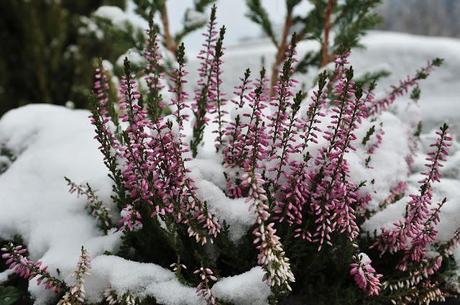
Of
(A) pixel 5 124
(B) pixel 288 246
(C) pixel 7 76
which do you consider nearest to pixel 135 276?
(B) pixel 288 246

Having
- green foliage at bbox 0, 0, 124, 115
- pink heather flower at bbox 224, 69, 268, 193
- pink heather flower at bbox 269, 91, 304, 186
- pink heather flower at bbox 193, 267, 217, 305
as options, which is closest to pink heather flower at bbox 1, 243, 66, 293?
pink heather flower at bbox 193, 267, 217, 305

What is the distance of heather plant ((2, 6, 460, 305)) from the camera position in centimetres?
141

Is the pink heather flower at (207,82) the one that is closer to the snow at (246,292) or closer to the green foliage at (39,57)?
the snow at (246,292)

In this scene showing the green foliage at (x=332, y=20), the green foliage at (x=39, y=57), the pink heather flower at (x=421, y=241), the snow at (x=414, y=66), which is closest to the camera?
the pink heather flower at (x=421, y=241)

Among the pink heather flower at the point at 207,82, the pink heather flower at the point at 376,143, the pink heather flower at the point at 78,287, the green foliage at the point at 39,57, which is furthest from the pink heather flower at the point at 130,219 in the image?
the green foliage at the point at 39,57

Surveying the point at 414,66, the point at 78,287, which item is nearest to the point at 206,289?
the point at 78,287

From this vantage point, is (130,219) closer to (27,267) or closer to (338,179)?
(27,267)

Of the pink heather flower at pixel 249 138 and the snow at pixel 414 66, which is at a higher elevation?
the pink heather flower at pixel 249 138

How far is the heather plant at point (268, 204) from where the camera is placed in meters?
1.41

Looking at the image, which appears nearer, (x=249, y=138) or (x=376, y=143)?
(x=249, y=138)

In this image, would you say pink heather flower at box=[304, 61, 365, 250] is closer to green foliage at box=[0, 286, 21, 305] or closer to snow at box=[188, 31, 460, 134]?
green foliage at box=[0, 286, 21, 305]

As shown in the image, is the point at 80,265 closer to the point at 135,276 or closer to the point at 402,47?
the point at 135,276

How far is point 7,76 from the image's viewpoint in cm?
664

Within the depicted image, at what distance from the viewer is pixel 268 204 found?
5.17 ft
